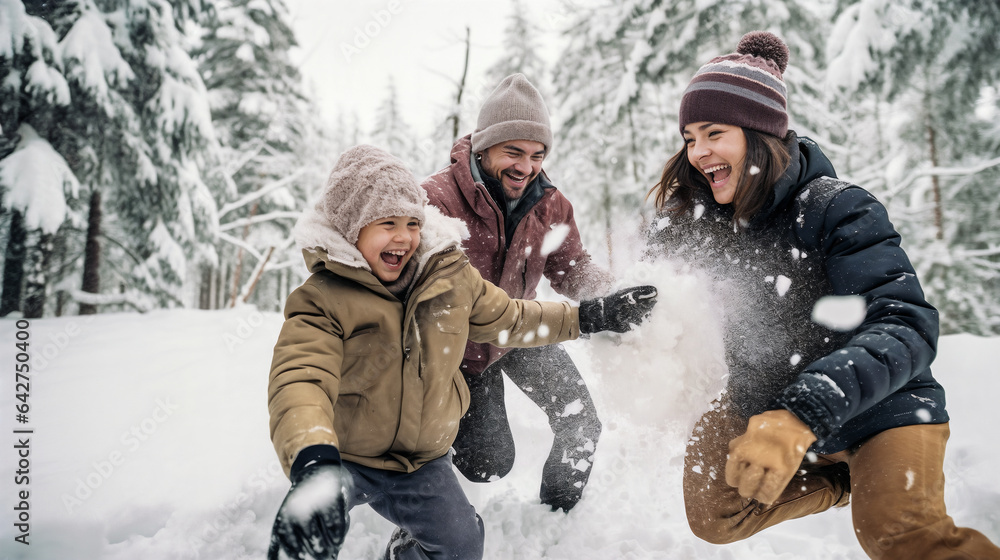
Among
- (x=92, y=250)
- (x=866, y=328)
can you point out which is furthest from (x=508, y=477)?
(x=92, y=250)

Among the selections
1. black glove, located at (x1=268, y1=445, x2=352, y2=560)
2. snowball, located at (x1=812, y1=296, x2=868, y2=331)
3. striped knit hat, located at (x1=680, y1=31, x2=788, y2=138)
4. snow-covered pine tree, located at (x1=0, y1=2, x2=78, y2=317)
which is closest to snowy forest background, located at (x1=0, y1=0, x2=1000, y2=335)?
snow-covered pine tree, located at (x1=0, y1=2, x2=78, y2=317)

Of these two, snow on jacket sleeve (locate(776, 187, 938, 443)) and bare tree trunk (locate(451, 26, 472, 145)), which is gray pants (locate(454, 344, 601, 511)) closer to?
snow on jacket sleeve (locate(776, 187, 938, 443))

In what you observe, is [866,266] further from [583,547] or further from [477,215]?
[583,547]

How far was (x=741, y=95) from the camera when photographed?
2.22 m

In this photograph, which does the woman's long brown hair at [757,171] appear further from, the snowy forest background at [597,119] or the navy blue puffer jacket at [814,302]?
the snowy forest background at [597,119]

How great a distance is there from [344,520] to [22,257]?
866 centimetres

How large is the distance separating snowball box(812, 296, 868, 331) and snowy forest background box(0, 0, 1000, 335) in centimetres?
147

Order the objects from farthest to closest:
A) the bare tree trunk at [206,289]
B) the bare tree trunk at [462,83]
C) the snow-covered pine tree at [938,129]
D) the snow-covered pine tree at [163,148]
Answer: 1. the bare tree trunk at [206,289]
2. the bare tree trunk at [462,83]
3. the snow-covered pine tree at [163,148]
4. the snow-covered pine tree at [938,129]

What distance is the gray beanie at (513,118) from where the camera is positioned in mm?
2977

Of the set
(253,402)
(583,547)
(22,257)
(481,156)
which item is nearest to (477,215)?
(481,156)

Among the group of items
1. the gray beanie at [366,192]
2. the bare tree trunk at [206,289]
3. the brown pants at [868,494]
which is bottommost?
the bare tree trunk at [206,289]

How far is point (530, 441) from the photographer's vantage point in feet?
12.9

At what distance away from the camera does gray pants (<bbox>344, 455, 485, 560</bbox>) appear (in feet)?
7.05

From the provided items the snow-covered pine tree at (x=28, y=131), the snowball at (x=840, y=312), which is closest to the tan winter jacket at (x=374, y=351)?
the snowball at (x=840, y=312)
